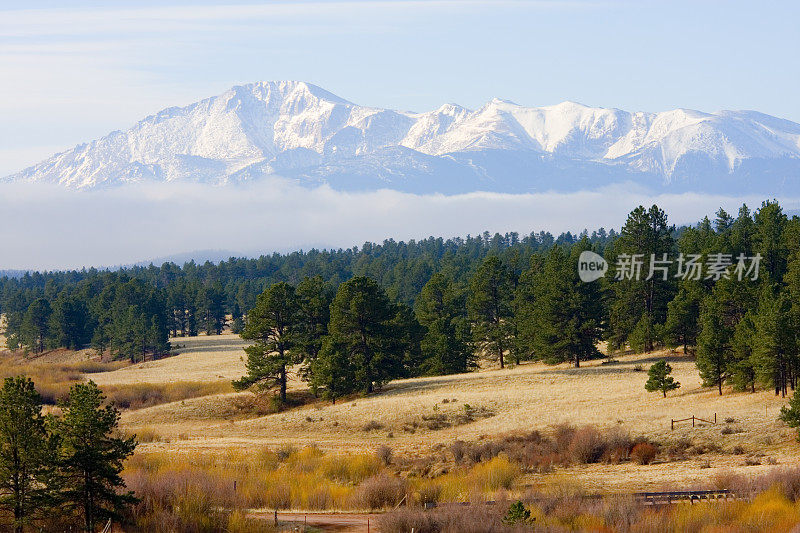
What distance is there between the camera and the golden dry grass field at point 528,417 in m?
38.1

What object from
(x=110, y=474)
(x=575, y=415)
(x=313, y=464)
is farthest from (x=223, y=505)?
(x=575, y=415)

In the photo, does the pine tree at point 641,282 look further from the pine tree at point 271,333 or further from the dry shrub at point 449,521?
the dry shrub at point 449,521

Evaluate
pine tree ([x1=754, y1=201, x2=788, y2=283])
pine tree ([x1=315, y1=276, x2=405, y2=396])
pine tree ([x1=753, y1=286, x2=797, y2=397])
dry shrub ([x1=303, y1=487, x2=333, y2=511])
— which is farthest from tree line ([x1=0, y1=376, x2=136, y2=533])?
pine tree ([x1=754, y1=201, x2=788, y2=283])

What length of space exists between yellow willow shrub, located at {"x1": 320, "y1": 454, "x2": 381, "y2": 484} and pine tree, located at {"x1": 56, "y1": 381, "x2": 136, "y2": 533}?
12115mm

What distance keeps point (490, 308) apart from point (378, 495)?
52778 millimetres

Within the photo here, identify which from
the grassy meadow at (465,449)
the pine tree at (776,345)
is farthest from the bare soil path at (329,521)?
the pine tree at (776,345)

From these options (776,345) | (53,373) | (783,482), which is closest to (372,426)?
(776,345)

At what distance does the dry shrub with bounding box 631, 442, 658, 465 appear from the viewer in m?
39.3

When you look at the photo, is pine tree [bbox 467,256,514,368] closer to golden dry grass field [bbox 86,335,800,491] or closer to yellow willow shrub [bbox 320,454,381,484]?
golden dry grass field [bbox 86,335,800,491]

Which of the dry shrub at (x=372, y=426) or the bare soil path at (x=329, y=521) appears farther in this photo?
the dry shrub at (x=372, y=426)

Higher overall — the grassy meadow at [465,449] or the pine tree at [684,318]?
the pine tree at [684,318]

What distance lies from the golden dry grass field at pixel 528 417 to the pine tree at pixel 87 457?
692 inches

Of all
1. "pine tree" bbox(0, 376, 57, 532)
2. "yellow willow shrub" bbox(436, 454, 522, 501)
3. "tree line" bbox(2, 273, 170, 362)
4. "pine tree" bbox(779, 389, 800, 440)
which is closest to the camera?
"pine tree" bbox(0, 376, 57, 532)

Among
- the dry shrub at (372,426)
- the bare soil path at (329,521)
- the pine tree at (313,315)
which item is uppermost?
the pine tree at (313,315)
